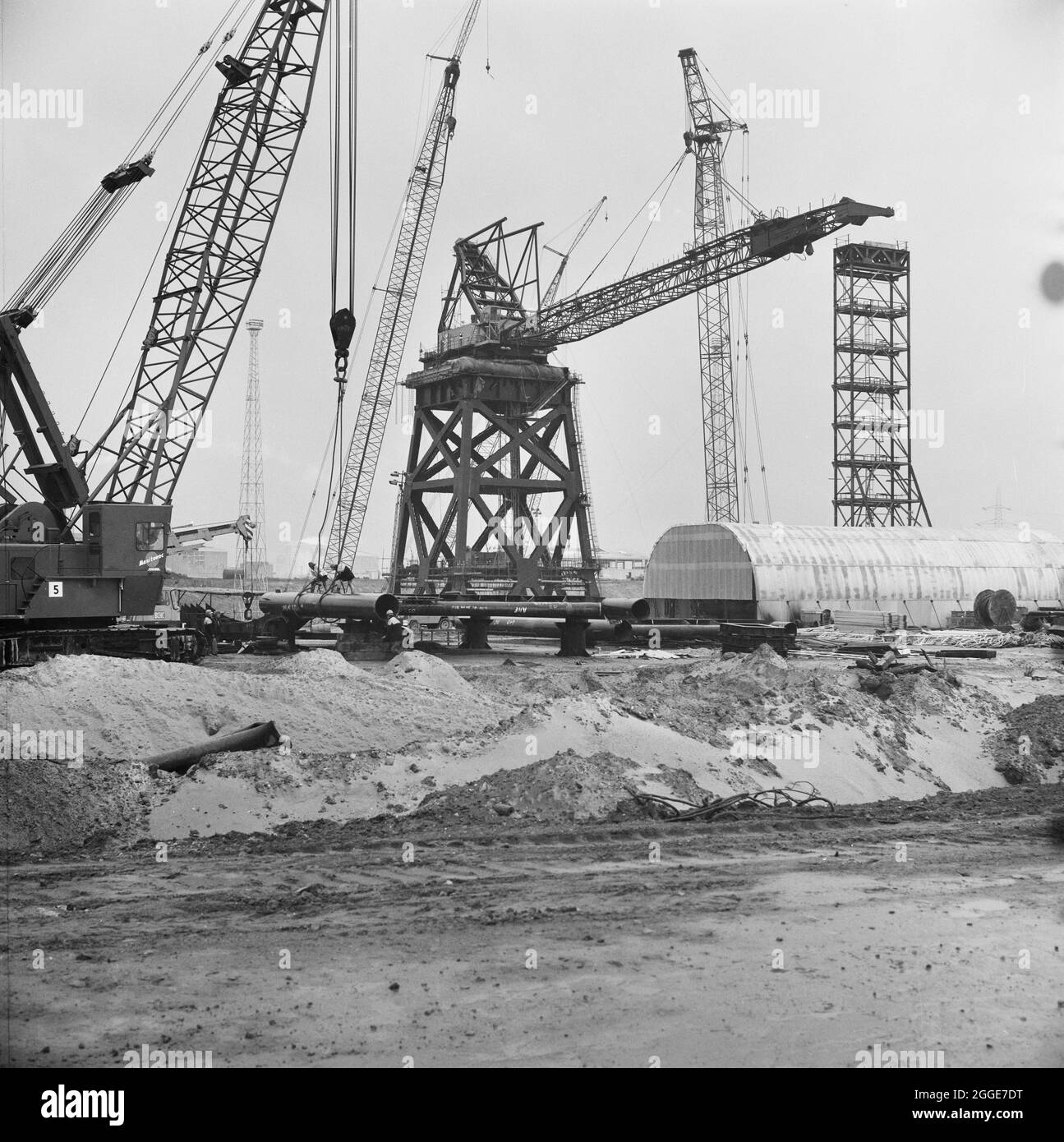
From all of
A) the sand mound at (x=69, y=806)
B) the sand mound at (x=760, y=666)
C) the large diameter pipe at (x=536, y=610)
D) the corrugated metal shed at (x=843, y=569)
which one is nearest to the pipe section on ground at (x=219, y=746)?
the sand mound at (x=69, y=806)

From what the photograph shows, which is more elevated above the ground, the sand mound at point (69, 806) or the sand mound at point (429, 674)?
the sand mound at point (429, 674)

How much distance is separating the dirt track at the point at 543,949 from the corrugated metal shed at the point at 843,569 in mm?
34284

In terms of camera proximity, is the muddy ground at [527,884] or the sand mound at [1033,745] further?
the sand mound at [1033,745]

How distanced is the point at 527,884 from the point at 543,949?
2.34m

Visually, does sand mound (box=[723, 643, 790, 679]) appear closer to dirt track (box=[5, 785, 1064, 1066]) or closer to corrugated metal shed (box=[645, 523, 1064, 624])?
dirt track (box=[5, 785, 1064, 1066])

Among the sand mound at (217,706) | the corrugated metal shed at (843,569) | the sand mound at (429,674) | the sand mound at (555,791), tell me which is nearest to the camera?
the sand mound at (555,791)

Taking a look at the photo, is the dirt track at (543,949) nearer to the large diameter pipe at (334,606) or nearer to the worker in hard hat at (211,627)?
the worker in hard hat at (211,627)

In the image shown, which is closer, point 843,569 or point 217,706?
point 217,706

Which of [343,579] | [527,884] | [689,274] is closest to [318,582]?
[343,579]

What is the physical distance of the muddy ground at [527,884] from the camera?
8.64 metres

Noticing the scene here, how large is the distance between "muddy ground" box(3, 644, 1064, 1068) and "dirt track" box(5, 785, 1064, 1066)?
1.5 inches

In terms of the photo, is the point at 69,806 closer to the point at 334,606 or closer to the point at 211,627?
the point at 211,627

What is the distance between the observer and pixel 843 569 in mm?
51031

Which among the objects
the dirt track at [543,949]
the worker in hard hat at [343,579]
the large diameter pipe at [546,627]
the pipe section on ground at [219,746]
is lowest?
the dirt track at [543,949]
